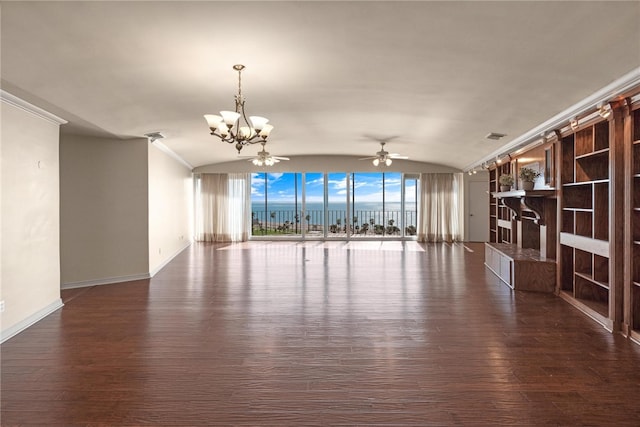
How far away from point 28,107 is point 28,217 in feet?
3.79

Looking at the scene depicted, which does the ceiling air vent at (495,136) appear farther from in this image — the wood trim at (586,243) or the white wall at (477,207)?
the white wall at (477,207)

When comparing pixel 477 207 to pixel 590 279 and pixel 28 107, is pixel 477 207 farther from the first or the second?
pixel 28 107

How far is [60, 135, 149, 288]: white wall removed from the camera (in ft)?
19.8

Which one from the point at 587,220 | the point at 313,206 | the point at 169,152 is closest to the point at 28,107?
the point at 169,152

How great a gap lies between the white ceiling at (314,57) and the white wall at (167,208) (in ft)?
5.43

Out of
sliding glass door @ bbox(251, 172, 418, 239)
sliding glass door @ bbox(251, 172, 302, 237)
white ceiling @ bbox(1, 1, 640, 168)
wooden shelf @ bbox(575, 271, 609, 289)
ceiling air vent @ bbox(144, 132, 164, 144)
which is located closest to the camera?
white ceiling @ bbox(1, 1, 640, 168)

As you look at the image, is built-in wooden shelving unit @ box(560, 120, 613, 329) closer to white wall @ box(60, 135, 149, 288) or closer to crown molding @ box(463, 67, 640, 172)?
crown molding @ box(463, 67, 640, 172)

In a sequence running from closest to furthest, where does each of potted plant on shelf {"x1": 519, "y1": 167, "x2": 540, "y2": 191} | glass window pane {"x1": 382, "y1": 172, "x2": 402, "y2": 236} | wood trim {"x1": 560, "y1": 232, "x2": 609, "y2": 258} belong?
1. wood trim {"x1": 560, "y1": 232, "x2": 609, "y2": 258}
2. potted plant on shelf {"x1": 519, "y1": 167, "x2": 540, "y2": 191}
3. glass window pane {"x1": 382, "y1": 172, "x2": 402, "y2": 236}

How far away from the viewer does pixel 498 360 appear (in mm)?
3164

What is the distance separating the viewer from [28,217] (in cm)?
421

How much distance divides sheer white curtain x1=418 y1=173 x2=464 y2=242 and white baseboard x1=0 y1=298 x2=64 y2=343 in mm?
9518

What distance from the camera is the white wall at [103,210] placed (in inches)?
237

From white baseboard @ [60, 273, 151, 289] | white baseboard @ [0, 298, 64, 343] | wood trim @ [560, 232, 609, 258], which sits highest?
wood trim @ [560, 232, 609, 258]

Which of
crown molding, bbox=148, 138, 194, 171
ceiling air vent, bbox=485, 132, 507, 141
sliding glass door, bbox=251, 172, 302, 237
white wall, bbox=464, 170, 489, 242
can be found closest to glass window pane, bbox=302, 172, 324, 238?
sliding glass door, bbox=251, 172, 302, 237
